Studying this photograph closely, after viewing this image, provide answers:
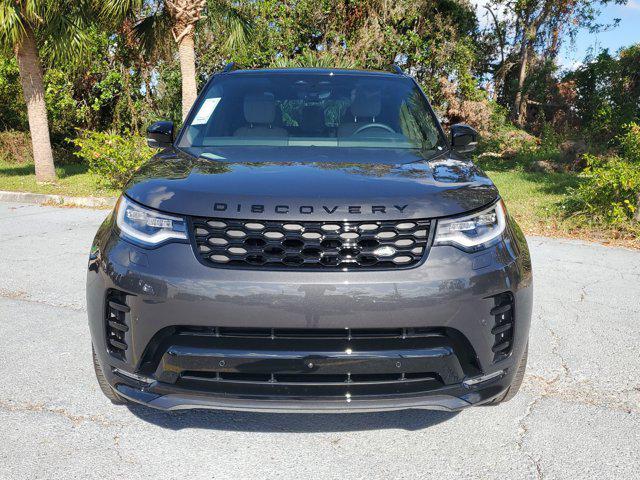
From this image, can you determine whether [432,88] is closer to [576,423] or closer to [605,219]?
[605,219]

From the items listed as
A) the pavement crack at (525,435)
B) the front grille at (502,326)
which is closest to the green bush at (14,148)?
the pavement crack at (525,435)

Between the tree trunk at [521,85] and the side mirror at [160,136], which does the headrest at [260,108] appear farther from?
the tree trunk at [521,85]

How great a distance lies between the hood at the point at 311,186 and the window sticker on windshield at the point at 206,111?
2.48ft

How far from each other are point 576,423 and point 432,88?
51.8 ft

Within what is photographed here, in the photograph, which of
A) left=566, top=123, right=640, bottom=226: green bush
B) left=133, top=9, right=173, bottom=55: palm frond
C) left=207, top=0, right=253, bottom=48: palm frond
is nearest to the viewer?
left=566, top=123, right=640, bottom=226: green bush

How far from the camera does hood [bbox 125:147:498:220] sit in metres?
2.22

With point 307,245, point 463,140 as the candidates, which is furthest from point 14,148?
point 307,245

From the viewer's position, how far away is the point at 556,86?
19.6 meters

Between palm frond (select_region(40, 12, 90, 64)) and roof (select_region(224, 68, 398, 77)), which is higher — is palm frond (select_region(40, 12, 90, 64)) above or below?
below

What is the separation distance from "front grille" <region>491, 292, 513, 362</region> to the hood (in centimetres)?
39

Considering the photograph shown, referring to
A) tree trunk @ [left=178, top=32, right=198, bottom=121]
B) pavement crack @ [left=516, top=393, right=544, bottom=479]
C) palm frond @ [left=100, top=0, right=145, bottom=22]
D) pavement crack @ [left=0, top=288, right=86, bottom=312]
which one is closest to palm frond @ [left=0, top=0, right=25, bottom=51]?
palm frond @ [left=100, top=0, right=145, bottom=22]

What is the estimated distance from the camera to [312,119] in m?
3.47

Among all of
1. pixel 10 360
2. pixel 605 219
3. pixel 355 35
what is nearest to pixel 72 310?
pixel 10 360

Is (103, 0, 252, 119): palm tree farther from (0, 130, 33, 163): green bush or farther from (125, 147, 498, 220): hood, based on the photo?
(125, 147, 498, 220): hood
